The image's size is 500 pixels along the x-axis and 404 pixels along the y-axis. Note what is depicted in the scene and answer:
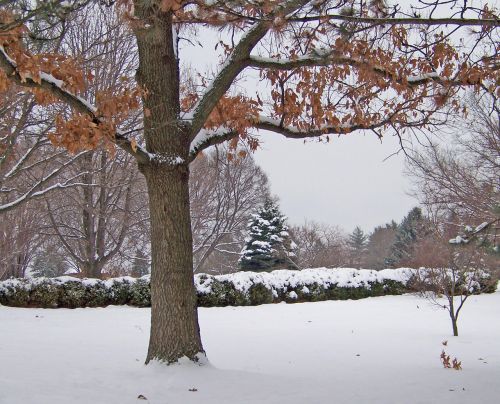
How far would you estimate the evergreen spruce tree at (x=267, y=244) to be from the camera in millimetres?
26297

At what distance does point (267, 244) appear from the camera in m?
26.4

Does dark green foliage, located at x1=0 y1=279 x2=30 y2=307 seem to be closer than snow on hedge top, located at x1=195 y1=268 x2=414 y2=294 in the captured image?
Yes

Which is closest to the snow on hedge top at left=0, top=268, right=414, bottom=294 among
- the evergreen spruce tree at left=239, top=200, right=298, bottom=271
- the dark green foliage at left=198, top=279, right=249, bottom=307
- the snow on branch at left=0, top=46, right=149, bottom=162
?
the dark green foliage at left=198, top=279, right=249, bottom=307

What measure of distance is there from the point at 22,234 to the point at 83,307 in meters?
3.96

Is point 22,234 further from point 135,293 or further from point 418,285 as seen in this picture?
point 418,285

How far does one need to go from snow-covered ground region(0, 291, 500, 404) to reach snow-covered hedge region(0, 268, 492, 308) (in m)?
0.61

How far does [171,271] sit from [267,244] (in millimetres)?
21845

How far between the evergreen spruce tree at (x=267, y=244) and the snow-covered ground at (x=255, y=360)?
14043 mm

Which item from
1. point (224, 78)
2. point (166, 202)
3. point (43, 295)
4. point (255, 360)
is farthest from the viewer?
point (43, 295)

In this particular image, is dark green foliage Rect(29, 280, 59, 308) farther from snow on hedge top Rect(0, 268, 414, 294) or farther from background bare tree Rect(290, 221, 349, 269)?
background bare tree Rect(290, 221, 349, 269)

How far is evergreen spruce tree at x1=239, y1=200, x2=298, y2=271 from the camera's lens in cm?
2630

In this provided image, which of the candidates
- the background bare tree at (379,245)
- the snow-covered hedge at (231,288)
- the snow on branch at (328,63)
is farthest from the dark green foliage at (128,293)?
the background bare tree at (379,245)

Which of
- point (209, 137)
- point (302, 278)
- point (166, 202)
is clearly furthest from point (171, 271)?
point (302, 278)

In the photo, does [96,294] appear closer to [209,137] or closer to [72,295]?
[72,295]
